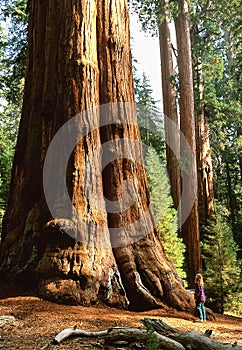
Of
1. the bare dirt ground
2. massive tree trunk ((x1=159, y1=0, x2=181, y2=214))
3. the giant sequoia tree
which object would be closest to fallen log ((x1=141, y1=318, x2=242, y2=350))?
the bare dirt ground

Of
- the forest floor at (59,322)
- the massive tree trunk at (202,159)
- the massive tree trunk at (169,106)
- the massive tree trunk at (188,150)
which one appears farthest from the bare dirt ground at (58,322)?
the massive tree trunk at (202,159)

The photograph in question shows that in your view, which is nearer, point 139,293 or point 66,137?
point 139,293

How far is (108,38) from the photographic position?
6.30 metres

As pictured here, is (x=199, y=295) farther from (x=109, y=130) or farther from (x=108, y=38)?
(x=108, y=38)

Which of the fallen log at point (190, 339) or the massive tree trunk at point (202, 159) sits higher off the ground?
the massive tree trunk at point (202, 159)

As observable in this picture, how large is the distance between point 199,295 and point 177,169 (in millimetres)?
8934

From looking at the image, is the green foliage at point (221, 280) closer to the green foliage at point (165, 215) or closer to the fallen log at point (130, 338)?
the green foliage at point (165, 215)

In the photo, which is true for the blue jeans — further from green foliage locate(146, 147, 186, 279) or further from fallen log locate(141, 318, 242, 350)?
green foliage locate(146, 147, 186, 279)

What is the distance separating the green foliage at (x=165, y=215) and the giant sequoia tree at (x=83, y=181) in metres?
5.79

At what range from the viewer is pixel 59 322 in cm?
400

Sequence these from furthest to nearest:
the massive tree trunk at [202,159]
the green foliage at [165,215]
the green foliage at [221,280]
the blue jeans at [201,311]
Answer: the massive tree trunk at [202,159]
the green foliage at [165,215]
the green foliage at [221,280]
the blue jeans at [201,311]

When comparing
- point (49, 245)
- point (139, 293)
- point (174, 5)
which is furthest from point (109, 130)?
point (174, 5)

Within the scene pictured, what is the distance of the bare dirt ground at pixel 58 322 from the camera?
3.32 m

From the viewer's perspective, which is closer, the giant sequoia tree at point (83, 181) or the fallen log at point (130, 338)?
the fallen log at point (130, 338)
